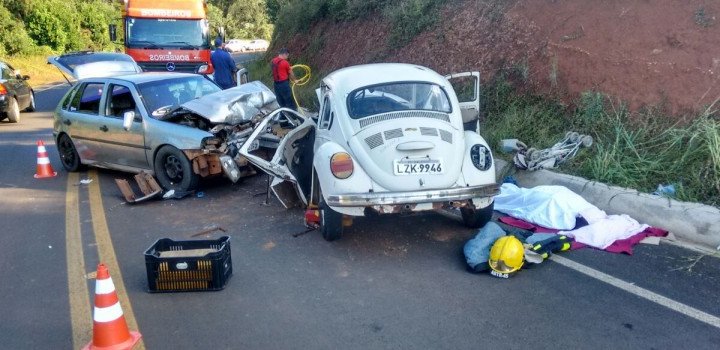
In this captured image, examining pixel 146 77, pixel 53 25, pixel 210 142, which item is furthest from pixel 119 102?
pixel 53 25

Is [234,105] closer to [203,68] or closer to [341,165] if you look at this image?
[341,165]

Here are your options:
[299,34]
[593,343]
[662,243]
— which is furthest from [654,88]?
[299,34]

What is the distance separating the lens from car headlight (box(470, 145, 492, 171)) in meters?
6.41

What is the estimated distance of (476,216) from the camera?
22.1 ft

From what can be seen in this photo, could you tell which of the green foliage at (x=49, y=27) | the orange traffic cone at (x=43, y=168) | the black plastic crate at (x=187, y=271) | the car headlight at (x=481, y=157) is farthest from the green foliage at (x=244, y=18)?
the black plastic crate at (x=187, y=271)

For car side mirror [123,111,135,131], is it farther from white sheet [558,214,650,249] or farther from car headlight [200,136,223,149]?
white sheet [558,214,650,249]

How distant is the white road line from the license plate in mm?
1320

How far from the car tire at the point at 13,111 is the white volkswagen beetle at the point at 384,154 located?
41.4 feet

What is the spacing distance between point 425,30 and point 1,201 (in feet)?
28.2

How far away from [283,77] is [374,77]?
580 centimetres

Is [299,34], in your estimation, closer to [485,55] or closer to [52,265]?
[485,55]

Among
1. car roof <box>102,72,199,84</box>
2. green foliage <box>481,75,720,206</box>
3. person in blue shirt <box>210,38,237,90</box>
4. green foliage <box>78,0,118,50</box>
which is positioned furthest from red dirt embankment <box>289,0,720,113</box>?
green foliage <box>78,0,118,50</box>

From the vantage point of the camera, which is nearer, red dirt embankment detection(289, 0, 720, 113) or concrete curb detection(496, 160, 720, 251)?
concrete curb detection(496, 160, 720, 251)

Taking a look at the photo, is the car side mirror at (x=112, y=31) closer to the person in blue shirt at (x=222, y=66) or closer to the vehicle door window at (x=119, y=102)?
the person in blue shirt at (x=222, y=66)
